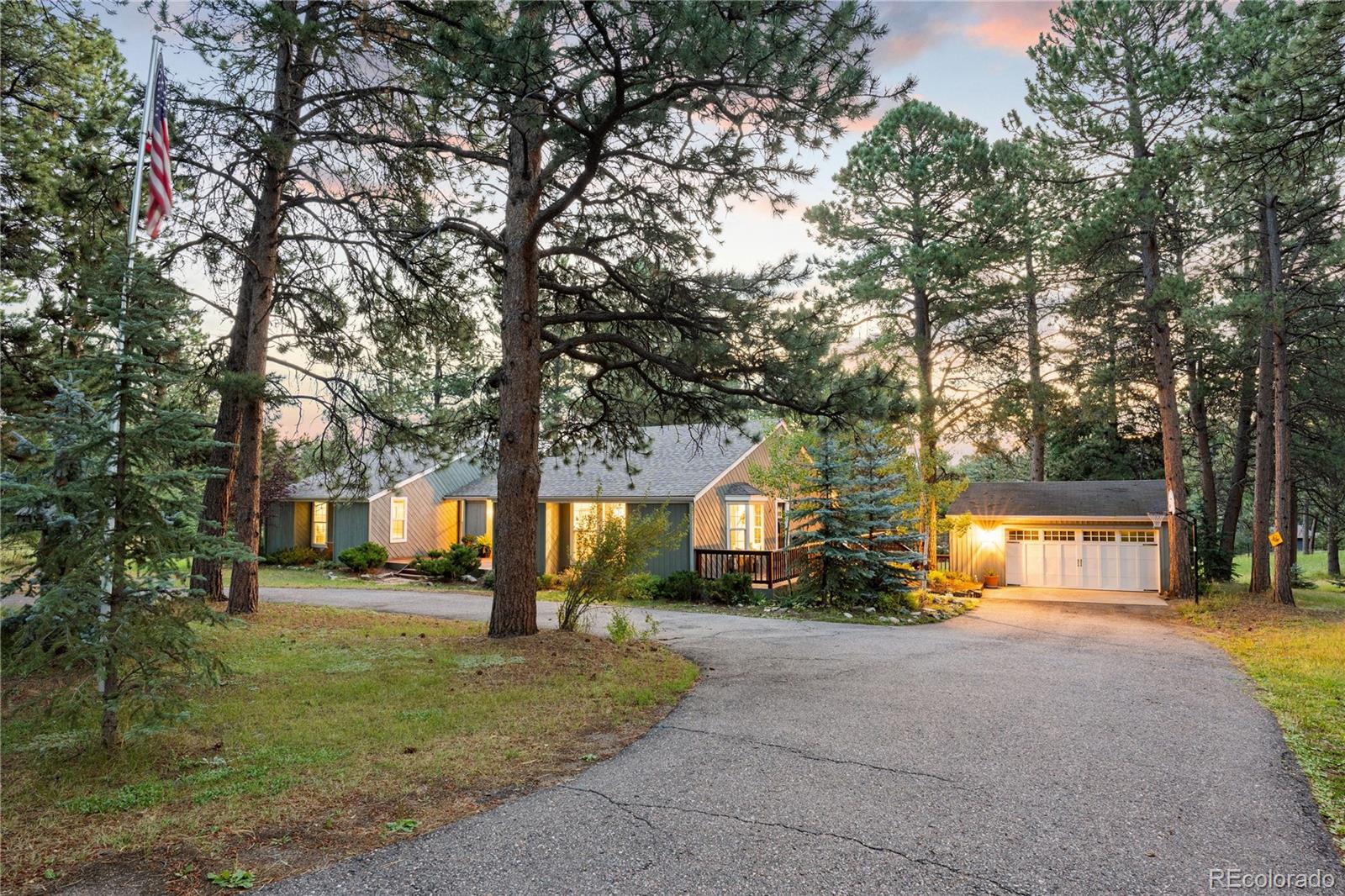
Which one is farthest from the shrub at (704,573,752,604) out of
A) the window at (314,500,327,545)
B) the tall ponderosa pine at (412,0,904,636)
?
the window at (314,500,327,545)

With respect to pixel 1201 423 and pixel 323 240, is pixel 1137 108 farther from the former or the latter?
pixel 323 240

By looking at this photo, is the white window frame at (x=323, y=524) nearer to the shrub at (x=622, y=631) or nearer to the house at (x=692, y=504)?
the house at (x=692, y=504)

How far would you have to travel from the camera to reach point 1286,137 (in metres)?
7.12

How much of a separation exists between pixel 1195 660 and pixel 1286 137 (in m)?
6.46

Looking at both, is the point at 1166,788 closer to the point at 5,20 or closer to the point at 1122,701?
the point at 1122,701

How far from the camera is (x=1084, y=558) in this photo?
20578 millimetres

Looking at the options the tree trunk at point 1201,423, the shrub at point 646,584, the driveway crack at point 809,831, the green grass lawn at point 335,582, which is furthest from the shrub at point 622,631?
the tree trunk at point 1201,423

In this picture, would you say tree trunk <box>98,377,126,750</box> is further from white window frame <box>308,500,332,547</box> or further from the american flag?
white window frame <box>308,500,332,547</box>

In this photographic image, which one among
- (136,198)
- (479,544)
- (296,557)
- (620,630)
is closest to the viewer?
(136,198)

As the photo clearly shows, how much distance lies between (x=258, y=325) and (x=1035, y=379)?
790 inches

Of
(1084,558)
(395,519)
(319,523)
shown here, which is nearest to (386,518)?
(395,519)

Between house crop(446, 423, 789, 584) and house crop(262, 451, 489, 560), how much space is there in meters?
5.00

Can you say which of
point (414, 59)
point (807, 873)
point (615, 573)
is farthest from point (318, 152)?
point (807, 873)

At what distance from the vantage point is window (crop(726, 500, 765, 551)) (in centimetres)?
1948
